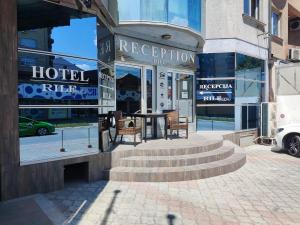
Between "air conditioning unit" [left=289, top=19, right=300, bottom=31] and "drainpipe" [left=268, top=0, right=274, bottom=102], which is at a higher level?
"air conditioning unit" [left=289, top=19, right=300, bottom=31]

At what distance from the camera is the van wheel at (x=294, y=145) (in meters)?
10.0

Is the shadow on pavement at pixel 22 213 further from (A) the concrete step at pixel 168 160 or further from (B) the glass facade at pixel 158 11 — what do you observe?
(B) the glass facade at pixel 158 11

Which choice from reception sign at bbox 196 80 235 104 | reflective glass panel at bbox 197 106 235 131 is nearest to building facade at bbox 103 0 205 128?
reception sign at bbox 196 80 235 104

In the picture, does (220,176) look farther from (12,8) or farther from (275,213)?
(12,8)

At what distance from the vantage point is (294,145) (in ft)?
33.2

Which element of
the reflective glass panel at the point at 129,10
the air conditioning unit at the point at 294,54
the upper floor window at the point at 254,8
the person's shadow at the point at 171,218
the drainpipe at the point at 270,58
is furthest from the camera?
the air conditioning unit at the point at 294,54

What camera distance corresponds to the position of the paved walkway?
4594mm

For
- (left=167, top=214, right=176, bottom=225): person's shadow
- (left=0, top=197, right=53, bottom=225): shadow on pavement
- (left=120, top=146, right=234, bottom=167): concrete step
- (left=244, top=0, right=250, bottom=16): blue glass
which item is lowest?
(left=167, top=214, right=176, bottom=225): person's shadow

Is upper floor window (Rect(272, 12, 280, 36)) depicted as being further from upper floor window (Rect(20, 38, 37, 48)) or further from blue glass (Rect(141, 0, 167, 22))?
upper floor window (Rect(20, 38, 37, 48))

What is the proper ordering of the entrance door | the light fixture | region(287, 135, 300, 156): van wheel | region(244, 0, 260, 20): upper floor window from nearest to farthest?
1. the light fixture
2. region(287, 135, 300, 156): van wheel
3. the entrance door
4. region(244, 0, 260, 20): upper floor window

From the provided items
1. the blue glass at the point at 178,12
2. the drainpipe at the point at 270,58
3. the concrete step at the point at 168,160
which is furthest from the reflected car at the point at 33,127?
the drainpipe at the point at 270,58

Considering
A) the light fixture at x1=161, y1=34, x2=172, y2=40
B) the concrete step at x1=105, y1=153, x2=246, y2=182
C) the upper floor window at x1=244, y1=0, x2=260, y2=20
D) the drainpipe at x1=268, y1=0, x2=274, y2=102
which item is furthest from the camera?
the drainpipe at x1=268, y1=0, x2=274, y2=102

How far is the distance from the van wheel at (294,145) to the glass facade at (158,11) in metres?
5.20

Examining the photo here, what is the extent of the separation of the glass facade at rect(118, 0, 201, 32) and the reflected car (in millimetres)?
4065
